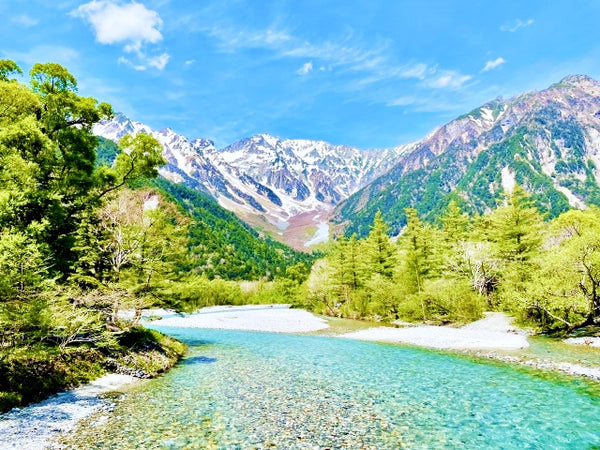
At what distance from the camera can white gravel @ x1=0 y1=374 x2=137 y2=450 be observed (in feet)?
41.8

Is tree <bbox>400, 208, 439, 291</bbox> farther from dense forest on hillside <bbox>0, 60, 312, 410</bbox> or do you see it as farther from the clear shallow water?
dense forest on hillside <bbox>0, 60, 312, 410</bbox>

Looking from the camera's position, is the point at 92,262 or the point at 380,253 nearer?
the point at 92,262

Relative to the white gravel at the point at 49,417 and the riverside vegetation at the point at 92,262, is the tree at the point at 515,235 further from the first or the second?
the white gravel at the point at 49,417

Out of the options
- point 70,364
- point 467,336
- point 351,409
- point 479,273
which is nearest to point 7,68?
point 70,364

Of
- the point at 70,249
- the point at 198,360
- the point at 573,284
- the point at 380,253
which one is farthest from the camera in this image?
the point at 380,253

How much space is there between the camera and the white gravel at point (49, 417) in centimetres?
1273

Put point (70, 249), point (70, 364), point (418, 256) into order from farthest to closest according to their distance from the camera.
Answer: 1. point (418, 256)
2. point (70, 249)
3. point (70, 364)

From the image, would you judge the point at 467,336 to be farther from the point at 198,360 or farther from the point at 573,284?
the point at 198,360

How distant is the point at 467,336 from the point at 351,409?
83.0 ft

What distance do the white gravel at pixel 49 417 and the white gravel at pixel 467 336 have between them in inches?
1048

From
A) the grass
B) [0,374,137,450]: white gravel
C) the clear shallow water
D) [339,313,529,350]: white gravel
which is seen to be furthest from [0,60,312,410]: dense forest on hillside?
[339,313,529,350]: white gravel

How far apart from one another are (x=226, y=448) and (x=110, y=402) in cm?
798

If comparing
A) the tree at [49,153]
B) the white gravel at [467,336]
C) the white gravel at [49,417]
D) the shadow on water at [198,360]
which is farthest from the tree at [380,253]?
the white gravel at [49,417]

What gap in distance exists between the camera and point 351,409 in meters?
16.8
